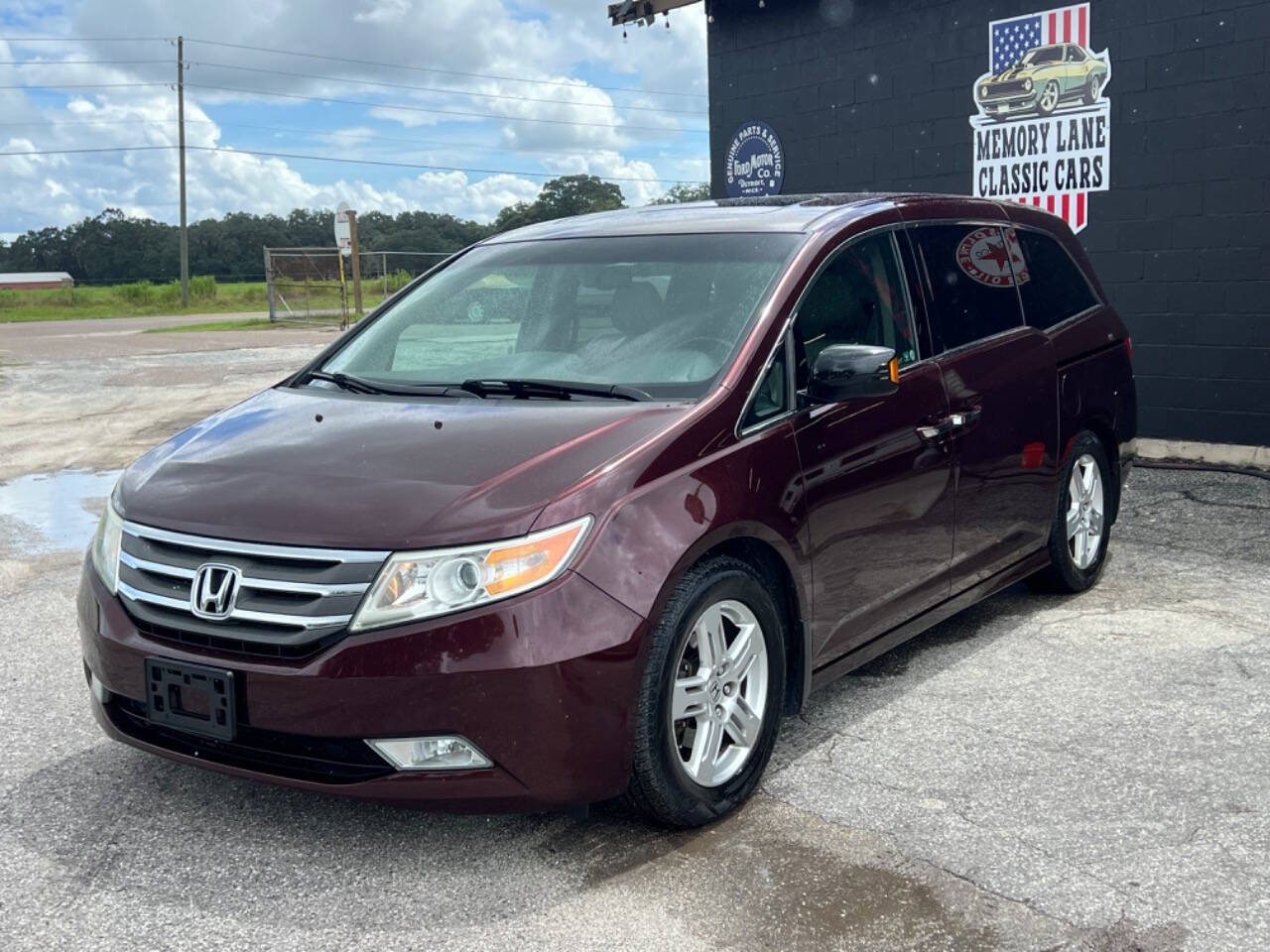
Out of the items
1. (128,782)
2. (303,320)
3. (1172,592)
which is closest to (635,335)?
(128,782)

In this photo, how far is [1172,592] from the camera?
245 inches

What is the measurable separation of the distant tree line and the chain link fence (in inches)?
642

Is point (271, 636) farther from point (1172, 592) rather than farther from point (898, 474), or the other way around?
point (1172, 592)

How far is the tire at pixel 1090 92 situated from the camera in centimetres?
979

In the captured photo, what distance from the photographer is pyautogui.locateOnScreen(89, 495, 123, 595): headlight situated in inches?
147

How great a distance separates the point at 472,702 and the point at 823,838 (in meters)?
1.07

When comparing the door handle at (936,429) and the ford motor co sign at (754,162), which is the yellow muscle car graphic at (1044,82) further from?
the door handle at (936,429)

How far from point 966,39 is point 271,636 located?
8.82 meters

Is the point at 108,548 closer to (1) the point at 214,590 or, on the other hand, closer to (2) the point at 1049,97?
(1) the point at 214,590

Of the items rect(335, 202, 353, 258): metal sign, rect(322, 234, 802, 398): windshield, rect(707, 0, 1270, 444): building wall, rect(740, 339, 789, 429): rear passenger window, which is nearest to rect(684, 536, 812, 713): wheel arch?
rect(740, 339, 789, 429): rear passenger window

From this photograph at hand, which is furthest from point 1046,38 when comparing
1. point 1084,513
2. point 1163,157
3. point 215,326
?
point 215,326

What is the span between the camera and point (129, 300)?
162 feet

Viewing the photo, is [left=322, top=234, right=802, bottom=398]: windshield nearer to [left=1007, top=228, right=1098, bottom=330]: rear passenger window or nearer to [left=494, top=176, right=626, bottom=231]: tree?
[left=1007, top=228, right=1098, bottom=330]: rear passenger window

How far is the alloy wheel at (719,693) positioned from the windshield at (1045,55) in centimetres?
753
